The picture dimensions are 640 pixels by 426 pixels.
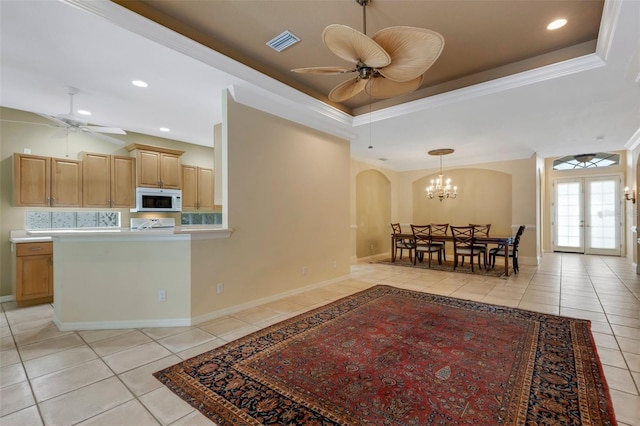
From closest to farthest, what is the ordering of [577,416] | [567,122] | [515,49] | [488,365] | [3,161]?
[577,416] → [488,365] → [515,49] → [3,161] → [567,122]

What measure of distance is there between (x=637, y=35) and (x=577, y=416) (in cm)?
311

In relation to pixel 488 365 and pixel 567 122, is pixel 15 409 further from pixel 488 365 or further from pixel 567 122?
pixel 567 122

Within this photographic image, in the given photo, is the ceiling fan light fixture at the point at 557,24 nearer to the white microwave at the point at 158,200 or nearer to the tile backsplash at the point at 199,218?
the white microwave at the point at 158,200

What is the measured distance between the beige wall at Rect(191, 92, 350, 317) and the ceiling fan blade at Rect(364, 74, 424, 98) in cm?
167

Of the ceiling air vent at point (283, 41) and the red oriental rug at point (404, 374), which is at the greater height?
the ceiling air vent at point (283, 41)

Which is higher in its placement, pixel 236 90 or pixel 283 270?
pixel 236 90

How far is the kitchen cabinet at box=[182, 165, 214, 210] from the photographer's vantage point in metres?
5.88

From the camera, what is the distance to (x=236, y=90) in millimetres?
3447

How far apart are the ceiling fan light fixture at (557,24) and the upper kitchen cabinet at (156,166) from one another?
5.74 meters

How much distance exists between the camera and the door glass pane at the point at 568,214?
8664mm

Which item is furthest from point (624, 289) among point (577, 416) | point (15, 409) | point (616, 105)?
point (15, 409)

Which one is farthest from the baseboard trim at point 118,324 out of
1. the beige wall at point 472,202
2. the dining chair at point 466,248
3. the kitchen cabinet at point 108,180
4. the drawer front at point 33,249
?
the beige wall at point 472,202

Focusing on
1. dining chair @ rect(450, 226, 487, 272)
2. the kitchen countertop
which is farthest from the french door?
the kitchen countertop

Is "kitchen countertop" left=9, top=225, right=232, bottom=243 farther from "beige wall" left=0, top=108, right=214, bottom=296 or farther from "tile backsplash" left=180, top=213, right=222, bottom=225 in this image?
"tile backsplash" left=180, top=213, right=222, bottom=225
